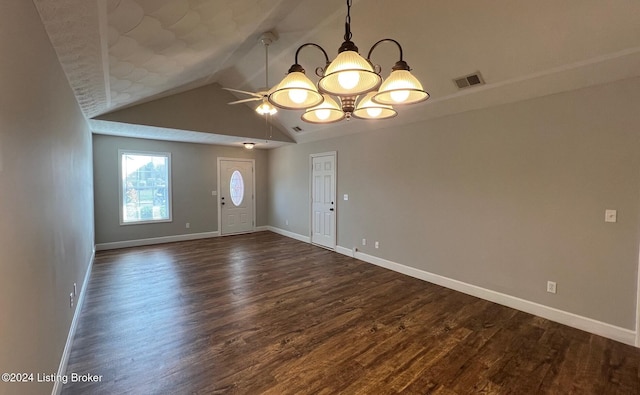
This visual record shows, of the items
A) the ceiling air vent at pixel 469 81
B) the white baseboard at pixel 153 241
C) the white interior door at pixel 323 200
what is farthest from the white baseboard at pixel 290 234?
the ceiling air vent at pixel 469 81

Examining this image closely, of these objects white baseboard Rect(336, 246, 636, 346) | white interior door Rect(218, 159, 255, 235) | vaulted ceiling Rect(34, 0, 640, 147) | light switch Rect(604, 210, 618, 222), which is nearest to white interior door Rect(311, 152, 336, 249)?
white baseboard Rect(336, 246, 636, 346)

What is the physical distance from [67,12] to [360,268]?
462 cm

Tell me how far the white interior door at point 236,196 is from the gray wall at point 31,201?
5105 millimetres

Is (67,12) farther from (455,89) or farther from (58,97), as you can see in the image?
(455,89)

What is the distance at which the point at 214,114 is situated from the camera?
18.6 feet

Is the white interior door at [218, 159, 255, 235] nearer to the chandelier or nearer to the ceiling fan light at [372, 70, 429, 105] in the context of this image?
the chandelier

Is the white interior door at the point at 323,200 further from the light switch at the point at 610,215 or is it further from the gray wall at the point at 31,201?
the gray wall at the point at 31,201

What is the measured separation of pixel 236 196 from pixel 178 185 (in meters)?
1.56

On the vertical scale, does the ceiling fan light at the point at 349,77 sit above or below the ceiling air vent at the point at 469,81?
below

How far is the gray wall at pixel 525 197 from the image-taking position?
8.82 ft

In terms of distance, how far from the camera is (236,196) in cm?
783

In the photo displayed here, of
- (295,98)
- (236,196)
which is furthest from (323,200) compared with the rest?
(295,98)

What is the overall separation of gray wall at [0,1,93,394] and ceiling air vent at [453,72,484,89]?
12.5 ft

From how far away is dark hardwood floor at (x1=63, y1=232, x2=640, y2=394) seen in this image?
2082 mm
